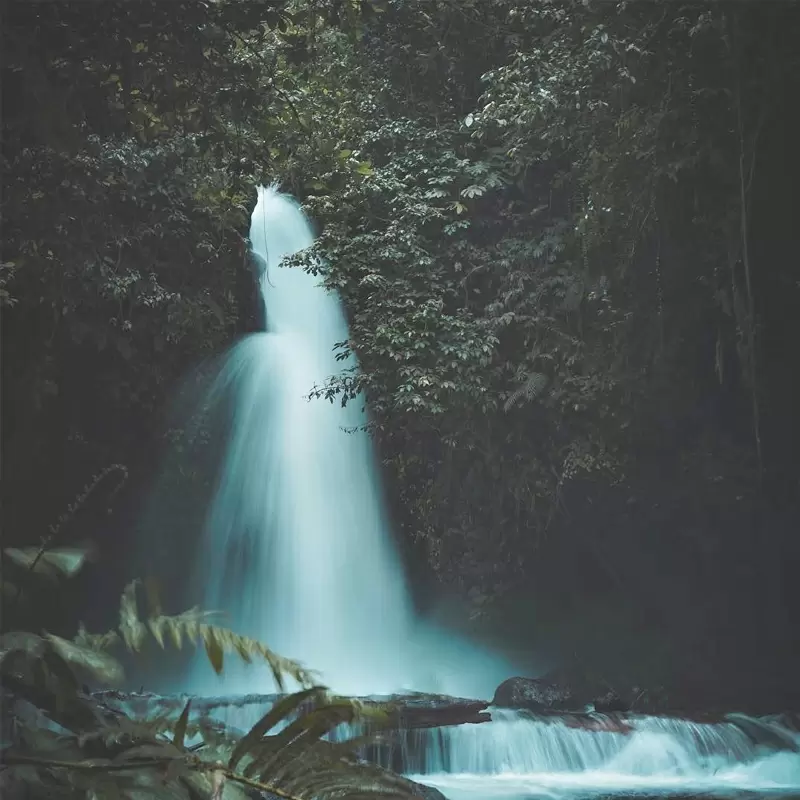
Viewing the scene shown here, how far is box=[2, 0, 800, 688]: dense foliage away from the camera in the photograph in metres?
6.21

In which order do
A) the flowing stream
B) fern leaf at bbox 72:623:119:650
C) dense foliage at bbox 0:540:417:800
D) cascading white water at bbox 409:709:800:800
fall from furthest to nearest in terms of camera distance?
the flowing stream → cascading white water at bbox 409:709:800:800 → fern leaf at bbox 72:623:119:650 → dense foliage at bbox 0:540:417:800

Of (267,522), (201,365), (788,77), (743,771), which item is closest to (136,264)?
(201,365)

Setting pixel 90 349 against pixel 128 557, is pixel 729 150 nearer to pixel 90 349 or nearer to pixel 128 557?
pixel 90 349

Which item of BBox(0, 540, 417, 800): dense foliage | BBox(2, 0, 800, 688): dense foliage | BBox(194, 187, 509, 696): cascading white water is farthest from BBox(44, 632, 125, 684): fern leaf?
BBox(194, 187, 509, 696): cascading white water

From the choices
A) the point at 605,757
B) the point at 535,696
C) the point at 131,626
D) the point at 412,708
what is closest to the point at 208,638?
the point at 131,626

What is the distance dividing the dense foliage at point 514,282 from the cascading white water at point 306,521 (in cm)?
46

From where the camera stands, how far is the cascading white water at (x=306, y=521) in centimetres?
919

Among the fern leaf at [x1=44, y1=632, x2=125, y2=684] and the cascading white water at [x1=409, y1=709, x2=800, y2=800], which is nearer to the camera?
the fern leaf at [x1=44, y1=632, x2=125, y2=684]

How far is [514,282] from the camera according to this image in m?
8.40

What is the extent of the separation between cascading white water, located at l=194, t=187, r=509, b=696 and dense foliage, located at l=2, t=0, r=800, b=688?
459mm

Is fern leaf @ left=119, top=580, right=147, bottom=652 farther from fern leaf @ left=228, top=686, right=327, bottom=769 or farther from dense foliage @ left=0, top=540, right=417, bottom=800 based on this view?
fern leaf @ left=228, top=686, right=327, bottom=769

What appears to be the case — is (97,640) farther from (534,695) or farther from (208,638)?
(534,695)

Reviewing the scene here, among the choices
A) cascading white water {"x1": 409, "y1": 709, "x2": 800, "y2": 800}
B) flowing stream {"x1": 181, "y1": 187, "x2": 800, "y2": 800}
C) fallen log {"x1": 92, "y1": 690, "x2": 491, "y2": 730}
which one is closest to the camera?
cascading white water {"x1": 409, "y1": 709, "x2": 800, "y2": 800}

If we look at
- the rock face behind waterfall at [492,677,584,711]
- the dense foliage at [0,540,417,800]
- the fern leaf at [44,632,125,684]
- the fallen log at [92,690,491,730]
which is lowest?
the dense foliage at [0,540,417,800]
